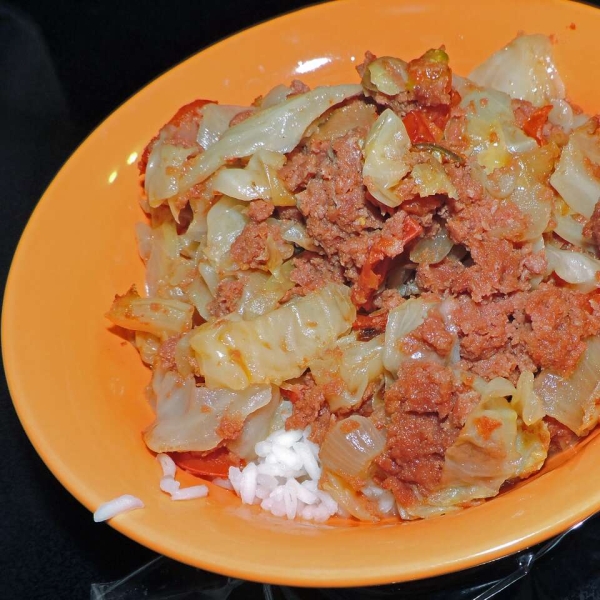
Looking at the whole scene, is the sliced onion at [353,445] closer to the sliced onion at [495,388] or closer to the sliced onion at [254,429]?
the sliced onion at [254,429]

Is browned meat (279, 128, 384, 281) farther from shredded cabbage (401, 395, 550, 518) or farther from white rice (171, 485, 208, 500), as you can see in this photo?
white rice (171, 485, 208, 500)

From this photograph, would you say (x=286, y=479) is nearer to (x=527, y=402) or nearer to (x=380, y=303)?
(x=380, y=303)

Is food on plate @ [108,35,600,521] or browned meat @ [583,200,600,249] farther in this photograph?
browned meat @ [583,200,600,249]

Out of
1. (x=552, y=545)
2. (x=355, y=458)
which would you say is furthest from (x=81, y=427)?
(x=552, y=545)

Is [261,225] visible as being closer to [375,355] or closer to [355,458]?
[375,355]

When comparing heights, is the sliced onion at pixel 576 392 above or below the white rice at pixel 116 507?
above

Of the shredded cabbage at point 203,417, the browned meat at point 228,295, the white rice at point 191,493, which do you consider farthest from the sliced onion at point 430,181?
the white rice at point 191,493

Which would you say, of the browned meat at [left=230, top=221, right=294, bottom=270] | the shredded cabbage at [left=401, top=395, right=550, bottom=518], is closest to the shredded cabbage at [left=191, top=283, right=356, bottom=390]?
the browned meat at [left=230, top=221, right=294, bottom=270]
